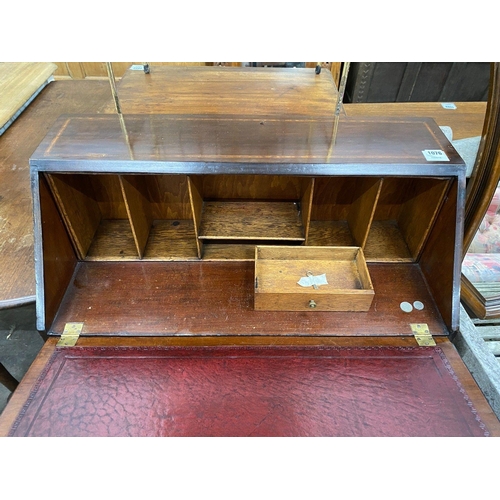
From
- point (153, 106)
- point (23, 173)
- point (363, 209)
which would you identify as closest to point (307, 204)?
point (363, 209)

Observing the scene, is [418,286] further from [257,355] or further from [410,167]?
[257,355]

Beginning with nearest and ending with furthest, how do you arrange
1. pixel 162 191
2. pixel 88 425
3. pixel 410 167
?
1. pixel 88 425
2. pixel 410 167
3. pixel 162 191

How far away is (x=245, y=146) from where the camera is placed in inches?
44.1

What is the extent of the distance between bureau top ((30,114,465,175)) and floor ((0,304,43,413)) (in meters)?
1.33

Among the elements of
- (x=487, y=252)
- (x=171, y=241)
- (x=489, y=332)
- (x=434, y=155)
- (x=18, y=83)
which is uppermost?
(x=434, y=155)

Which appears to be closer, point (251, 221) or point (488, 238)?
point (251, 221)

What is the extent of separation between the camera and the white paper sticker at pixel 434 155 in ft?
3.52

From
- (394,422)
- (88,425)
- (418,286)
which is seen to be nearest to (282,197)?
(418,286)

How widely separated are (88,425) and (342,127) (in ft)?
3.89

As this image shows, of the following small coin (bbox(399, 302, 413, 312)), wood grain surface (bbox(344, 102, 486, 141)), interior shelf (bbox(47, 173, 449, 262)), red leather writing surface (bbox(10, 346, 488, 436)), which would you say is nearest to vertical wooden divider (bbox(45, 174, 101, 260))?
interior shelf (bbox(47, 173, 449, 262))

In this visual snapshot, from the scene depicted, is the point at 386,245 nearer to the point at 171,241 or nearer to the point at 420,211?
the point at 420,211

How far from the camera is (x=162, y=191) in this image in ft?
4.45

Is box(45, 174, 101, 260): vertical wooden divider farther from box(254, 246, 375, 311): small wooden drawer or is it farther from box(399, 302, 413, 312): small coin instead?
box(399, 302, 413, 312): small coin

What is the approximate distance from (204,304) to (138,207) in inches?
16.4
